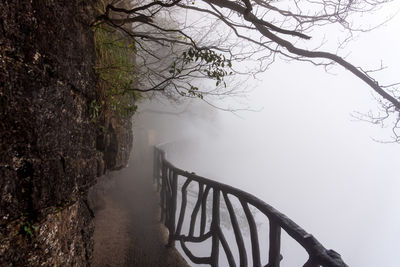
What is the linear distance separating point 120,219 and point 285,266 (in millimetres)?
53615

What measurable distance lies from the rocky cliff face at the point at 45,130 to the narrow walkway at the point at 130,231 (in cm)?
171

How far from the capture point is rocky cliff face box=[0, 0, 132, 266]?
1454 mm

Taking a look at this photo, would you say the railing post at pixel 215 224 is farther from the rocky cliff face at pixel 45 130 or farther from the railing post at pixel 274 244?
the rocky cliff face at pixel 45 130

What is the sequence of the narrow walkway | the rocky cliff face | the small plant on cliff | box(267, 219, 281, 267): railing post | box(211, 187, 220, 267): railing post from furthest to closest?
the narrow walkway, box(211, 187, 220, 267): railing post, the small plant on cliff, box(267, 219, 281, 267): railing post, the rocky cliff face

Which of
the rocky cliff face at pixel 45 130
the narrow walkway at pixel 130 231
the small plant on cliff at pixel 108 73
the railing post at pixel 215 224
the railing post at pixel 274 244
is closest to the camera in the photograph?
the rocky cliff face at pixel 45 130

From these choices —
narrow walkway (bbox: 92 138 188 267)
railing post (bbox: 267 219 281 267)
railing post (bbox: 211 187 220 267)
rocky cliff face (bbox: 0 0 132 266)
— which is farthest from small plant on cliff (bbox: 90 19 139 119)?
narrow walkway (bbox: 92 138 188 267)

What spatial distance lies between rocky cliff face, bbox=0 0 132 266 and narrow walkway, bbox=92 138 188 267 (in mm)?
1712

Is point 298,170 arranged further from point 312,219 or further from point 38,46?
point 38,46

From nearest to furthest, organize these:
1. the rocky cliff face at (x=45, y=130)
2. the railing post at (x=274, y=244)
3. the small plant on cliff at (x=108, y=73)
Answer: the rocky cliff face at (x=45, y=130)
the railing post at (x=274, y=244)
the small plant on cliff at (x=108, y=73)

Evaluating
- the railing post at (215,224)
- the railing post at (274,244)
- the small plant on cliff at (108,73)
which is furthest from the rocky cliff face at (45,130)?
the railing post at (274,244)

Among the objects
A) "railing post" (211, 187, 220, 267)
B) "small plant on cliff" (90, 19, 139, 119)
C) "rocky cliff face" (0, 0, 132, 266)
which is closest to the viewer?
"rocky cliff face" (0, 0, 132, 266)

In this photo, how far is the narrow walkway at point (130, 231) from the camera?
410cm

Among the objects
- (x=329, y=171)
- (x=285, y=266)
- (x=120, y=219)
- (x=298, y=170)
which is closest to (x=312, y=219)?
(x=285, y=266)

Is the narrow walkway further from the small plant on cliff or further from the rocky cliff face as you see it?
the small plant on cliff
